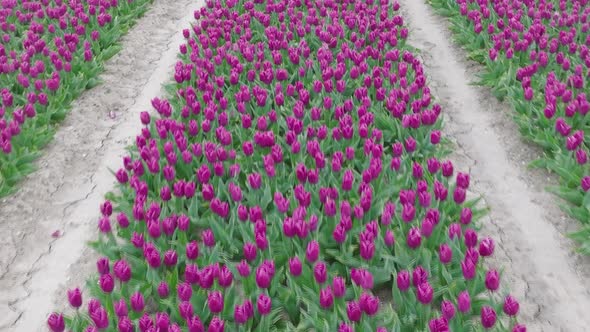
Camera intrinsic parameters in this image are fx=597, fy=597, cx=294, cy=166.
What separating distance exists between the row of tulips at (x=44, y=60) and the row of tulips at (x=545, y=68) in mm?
4854

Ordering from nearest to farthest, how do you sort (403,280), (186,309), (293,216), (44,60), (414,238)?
1. (186,309)
2. (403,280)
3. (414,238)
4. (293,216)
5. (44,60)

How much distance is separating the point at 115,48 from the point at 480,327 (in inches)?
268

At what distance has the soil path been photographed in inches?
157

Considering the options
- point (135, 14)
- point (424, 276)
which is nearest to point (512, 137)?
point (424, 276)

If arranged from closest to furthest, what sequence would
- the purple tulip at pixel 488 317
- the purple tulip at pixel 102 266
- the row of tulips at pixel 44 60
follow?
1. the purple tulip at pixel 488 317
2. the purple tulip at pixel 102 266
3. the row of tulips at pixel 44 60

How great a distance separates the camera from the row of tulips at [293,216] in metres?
3.42

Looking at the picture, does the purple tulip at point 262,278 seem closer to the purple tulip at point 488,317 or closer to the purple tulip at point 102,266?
the purple tulip at point 102,266

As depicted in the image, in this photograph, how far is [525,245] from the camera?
456cm

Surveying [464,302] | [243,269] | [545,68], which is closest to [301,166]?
[243,269]

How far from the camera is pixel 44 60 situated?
754cm

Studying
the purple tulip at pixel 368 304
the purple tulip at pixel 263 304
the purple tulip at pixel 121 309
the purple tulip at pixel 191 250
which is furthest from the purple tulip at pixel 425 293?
the purple tulip at pixel 121 309

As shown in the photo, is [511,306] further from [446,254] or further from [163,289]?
[163,289]

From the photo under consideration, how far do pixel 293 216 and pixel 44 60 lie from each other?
197 inches

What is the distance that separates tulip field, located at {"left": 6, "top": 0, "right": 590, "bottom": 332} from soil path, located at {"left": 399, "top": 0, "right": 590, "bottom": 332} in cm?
9
